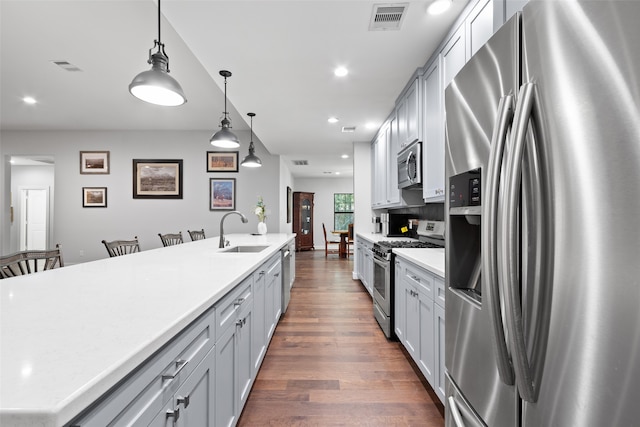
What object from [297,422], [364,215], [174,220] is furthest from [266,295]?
[174,220]

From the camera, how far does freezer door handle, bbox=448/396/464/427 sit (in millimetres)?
1036

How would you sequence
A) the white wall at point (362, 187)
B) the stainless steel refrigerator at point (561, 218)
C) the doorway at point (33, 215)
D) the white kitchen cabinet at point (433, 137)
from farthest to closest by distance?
1. the doorway at point (33, 215)
2. the white wall at point (362, 187)
3. the white kitchen cabinet at point (433, 137)
4. the stainless steel refrigerator at point (561, 218)

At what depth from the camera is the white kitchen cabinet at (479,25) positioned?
1.67 m

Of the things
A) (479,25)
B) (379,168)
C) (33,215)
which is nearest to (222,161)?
(379,168)

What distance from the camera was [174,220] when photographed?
6.19m

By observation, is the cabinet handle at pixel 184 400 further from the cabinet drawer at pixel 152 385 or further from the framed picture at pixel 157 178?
the framed picture at pixel 157 178

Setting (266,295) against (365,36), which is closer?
(365,36)

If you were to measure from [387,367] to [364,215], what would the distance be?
334cm

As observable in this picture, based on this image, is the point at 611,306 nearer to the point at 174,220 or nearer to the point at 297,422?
the point at 297,422

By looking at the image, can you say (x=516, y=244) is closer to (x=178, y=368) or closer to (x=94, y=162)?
(x=178, y=368)

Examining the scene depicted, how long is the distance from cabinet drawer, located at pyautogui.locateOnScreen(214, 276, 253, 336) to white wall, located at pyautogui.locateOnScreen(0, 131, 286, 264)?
4.54 m

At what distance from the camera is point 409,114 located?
3.04 metres

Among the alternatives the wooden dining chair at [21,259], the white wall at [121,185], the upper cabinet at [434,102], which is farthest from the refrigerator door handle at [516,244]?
the white wall at [121,185]

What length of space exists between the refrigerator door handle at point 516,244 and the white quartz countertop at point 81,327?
0.83m
